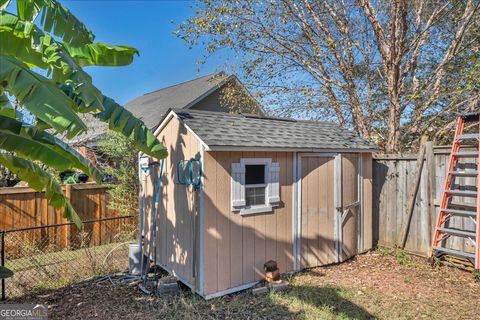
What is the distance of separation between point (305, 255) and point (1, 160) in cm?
474

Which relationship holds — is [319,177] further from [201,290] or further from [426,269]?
[201,290]

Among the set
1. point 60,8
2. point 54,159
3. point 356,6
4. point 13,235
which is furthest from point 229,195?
point 356,6

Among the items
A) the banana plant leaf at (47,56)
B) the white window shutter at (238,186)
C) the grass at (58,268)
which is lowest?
the grass at (58,268)

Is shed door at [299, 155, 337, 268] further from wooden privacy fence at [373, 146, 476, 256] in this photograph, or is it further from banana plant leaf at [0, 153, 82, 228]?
banana plant leaf at [0, 153, 82, 228]

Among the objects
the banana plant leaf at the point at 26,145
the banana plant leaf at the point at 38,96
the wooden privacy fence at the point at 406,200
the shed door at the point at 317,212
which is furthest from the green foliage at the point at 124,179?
the wooden privacy fence at the point at 406,200

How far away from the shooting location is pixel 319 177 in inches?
232

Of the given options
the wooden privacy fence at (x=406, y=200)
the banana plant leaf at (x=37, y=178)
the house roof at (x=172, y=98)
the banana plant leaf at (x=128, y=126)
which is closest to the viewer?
the banana plant leaf at (x=128, y=126)

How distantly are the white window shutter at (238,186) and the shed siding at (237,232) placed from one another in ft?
0.25

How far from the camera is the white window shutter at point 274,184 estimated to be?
17.2ft

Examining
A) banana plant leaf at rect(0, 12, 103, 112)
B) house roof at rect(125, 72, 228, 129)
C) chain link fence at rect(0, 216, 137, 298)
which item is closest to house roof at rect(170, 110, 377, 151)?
banana plant leaf at rect(0, 12, 103, 112)

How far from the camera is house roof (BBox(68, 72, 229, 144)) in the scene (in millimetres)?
12635

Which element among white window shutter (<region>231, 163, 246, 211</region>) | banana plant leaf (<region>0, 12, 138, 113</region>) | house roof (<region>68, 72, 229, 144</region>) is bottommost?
white window shutter (<region>231, 163, 246, 211</region>)

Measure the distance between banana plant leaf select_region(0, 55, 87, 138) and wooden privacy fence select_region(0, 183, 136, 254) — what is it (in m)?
4.66

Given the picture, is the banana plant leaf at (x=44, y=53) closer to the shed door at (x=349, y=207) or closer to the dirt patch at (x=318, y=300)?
the dirt patch at (x=318, y=300)
